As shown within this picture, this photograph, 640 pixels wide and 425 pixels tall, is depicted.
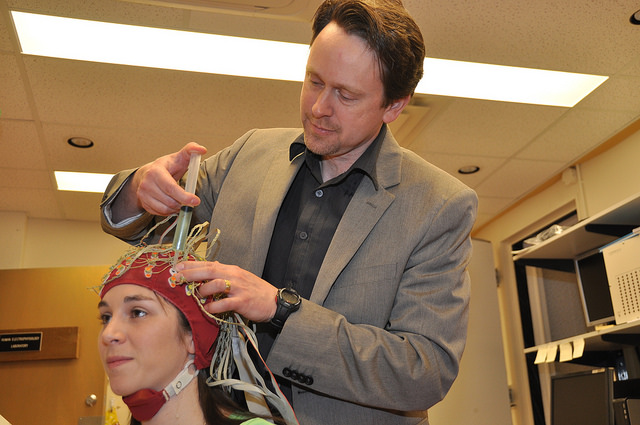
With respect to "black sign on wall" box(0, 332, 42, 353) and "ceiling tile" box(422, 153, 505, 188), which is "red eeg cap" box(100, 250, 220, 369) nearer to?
"ceiling tile" box(422, 153, 505, 188)

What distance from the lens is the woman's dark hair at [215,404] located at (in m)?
1.38

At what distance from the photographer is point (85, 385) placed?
4.56 metres

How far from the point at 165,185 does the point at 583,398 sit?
2775 mm

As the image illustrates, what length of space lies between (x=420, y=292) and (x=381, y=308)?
0.29 ft

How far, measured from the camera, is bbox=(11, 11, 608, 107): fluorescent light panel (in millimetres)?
2980

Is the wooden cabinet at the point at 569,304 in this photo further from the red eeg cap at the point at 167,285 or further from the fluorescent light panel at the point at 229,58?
the red eeg cap at the point at 167,285

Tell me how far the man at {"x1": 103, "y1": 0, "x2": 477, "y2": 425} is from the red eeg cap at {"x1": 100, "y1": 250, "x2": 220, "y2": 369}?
80 millimetres

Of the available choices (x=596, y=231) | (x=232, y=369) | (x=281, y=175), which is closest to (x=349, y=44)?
(x=281, y=175)

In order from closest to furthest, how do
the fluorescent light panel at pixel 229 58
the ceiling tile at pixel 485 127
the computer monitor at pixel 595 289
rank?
the fluorescent light panel at pixel 229 58 < the computer monitor at pixel 595 289 < the ceiling tile at pixel 485 127

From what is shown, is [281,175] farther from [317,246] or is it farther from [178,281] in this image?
[178,281]

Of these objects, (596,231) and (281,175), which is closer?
(281,175)

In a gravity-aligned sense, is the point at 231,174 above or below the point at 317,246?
above

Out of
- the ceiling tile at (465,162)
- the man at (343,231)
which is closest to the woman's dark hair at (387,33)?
the man at (343,231)

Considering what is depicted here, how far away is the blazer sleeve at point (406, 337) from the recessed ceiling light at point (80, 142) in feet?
10.0
